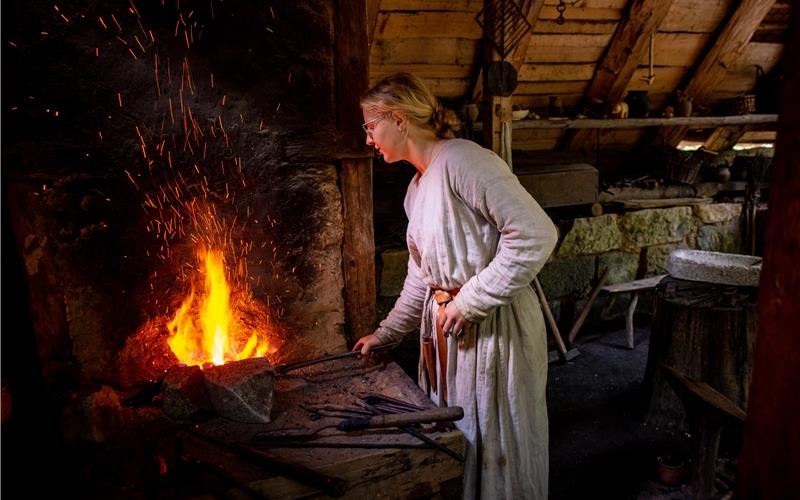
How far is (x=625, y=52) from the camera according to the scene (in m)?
5.01

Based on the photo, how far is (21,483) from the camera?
1288 mm

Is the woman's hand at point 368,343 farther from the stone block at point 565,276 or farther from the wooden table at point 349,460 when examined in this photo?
the stone block at point 565,276

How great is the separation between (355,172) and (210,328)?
3.68ft

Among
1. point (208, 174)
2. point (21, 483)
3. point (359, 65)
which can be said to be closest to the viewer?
point (21, 483)

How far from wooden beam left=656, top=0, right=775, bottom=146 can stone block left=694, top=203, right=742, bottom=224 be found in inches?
33.1

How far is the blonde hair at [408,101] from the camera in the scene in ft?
7.18

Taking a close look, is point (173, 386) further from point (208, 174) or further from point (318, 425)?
point (208, 174)

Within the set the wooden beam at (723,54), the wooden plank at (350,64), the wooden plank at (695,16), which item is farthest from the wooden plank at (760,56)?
the wooden plank at (350,64)

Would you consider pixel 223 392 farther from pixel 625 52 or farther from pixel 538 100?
pixel 625 52

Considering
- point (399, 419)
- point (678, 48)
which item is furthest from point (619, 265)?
point (399, 419)

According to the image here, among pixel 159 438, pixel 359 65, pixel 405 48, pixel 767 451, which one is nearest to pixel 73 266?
pixel 159 438

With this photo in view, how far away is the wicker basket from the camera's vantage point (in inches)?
221

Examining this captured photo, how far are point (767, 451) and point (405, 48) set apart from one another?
4.22 meters

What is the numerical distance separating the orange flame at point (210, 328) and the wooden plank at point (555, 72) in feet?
12.1
